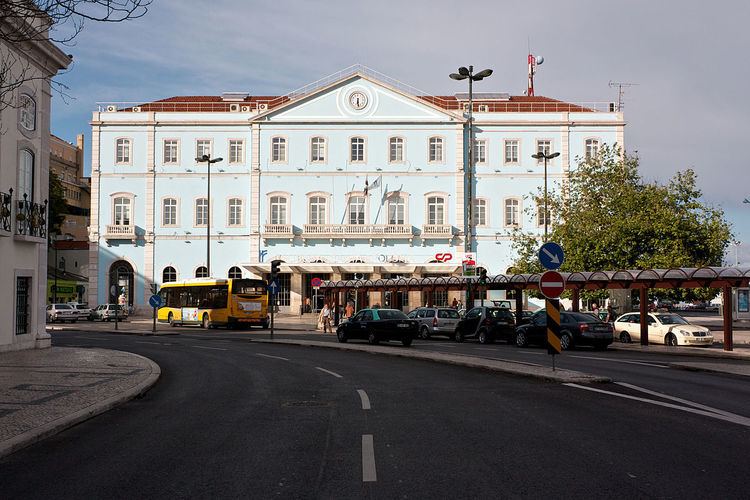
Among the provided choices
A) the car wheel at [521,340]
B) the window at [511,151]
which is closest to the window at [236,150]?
the window at [511,151]

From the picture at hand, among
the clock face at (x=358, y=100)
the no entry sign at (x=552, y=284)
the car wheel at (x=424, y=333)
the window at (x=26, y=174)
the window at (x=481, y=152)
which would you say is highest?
the clock face at (x=358, y=100)

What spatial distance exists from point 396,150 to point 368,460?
5583 centimetres

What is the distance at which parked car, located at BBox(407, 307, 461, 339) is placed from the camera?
1513 inches

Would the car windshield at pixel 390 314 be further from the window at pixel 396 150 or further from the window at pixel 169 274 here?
the window at pixel 169 274

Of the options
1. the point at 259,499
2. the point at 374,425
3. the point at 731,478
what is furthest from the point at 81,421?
the point at 731,478

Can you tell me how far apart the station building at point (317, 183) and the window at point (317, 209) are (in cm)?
8

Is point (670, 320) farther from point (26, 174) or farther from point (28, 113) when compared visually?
point (28, 113)

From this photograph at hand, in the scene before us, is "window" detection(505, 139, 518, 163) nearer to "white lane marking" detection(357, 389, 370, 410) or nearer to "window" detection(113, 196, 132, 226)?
"window" detection(113, 196, 132, 226)

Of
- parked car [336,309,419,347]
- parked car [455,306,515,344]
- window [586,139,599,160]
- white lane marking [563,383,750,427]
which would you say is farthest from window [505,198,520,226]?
white lane marking [563,383,750,427]

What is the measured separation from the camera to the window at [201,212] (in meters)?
63.1

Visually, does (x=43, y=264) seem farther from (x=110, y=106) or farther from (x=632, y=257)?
(x=110, y=106)

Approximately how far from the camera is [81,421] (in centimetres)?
1134

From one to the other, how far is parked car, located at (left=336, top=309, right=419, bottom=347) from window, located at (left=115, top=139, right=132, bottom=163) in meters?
37.5

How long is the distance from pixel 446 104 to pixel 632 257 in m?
27.6
